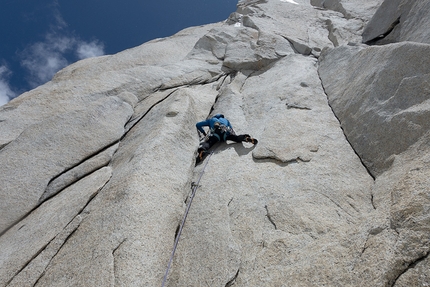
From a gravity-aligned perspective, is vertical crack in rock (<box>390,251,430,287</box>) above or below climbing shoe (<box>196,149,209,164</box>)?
above

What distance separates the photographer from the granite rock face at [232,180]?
4.12 meters

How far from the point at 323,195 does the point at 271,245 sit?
64.8 inches

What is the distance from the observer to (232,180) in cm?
653

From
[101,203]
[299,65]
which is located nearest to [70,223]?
[101,203]

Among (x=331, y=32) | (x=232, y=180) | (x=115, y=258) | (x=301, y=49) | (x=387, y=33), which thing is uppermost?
(x=115, y=258)

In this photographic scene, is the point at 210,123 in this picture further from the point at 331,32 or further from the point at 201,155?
the point at 331,32

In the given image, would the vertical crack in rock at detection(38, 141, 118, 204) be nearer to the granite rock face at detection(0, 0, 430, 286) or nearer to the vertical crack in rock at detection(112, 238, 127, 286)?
the granite rock face at detection(0, 0, 430, 286)

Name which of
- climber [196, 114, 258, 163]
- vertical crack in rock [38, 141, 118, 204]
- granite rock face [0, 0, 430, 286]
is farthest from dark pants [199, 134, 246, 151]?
vertical crack in rock [38, 141, 118, 204]

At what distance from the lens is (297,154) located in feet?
22.6

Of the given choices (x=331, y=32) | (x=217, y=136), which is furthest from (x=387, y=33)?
(x=217, y=136)

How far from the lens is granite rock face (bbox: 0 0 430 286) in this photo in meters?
4.12

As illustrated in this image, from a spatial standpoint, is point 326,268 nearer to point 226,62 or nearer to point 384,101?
point 384,101

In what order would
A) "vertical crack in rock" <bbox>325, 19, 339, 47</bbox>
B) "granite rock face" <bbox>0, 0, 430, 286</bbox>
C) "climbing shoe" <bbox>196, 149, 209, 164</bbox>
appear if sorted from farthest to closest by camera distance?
"vertical crack in rock" <bbox>325, 19, 339, 47</bbox> < "climbing shoe" <bbox>196, 149, 209, 164</bbox> < "granite rock face" <bbox>0, 0, 430, 286</bbox>

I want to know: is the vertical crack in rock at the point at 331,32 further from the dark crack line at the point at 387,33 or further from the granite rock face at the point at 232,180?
the granite rock face at the point at 232,180
